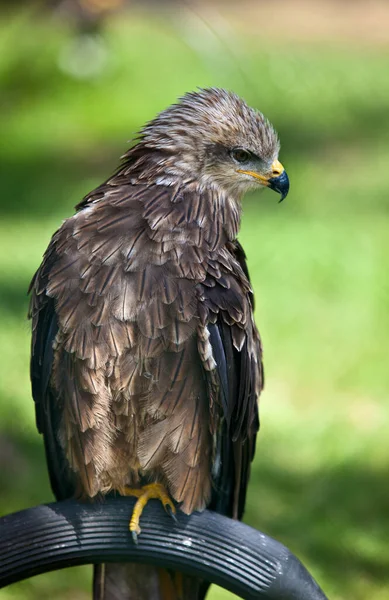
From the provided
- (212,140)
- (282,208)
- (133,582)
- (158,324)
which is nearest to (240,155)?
(212,140)

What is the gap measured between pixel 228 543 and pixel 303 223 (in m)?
6.17

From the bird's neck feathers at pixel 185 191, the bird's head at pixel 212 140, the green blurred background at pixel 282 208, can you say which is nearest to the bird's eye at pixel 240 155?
the bird's head at pixel 212 140

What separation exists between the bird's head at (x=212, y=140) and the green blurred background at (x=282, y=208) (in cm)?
217

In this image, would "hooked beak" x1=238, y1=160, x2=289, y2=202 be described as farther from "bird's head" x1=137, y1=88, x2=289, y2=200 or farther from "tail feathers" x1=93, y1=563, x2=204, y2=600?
"tail feathers" x1=93, y1=563, x2=204, y2=600

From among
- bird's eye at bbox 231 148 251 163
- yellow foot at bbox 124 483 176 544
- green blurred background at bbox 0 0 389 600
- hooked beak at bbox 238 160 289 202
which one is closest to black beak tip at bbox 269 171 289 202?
hooked beak at bbox 238 160 289 202

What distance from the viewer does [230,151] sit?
296 centimetres

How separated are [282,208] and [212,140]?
5.85 m

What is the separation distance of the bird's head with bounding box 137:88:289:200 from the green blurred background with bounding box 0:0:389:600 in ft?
7.12

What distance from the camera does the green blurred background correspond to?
500 centimetres

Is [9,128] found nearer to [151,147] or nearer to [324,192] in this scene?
[324,192]

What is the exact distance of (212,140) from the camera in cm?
294

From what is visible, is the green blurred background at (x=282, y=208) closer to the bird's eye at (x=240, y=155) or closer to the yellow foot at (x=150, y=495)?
the yellow foot at (x=150, y=495)

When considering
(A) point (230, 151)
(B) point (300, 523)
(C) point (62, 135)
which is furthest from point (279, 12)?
(A) point (230, 151)

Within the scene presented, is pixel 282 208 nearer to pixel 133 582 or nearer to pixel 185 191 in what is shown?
pixel 185 191
